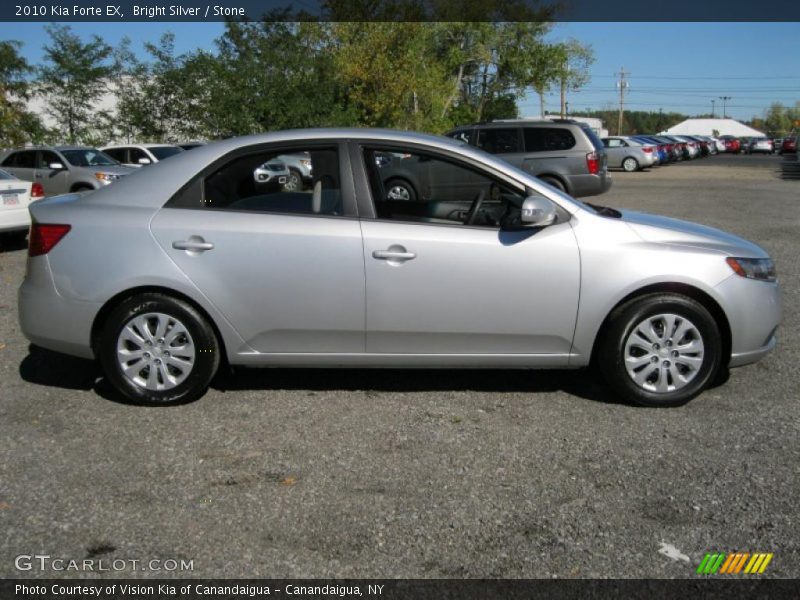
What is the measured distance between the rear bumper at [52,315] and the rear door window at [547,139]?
1243 centimetres

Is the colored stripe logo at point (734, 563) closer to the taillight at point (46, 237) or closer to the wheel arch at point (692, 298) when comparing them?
the wheel arch at point (692, 298)

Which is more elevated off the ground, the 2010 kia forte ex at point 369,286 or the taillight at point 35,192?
the taillight at point 35,192

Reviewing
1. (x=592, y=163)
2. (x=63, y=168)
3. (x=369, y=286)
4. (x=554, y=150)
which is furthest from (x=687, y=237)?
(x=63, y=168)

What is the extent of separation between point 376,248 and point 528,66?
48152 millimetres

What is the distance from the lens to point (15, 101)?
25.0 metres

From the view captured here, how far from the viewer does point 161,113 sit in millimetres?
28781

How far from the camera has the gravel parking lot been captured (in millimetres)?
3242

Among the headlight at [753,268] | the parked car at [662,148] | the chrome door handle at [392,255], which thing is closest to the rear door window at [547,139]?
the headlight at [753,268]

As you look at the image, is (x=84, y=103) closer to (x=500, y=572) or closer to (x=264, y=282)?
(x=264, y=282)

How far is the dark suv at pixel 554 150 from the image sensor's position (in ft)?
51.3

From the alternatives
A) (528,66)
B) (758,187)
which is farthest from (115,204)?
(528,66)

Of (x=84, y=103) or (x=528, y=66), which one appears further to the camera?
(x=528, y=66)

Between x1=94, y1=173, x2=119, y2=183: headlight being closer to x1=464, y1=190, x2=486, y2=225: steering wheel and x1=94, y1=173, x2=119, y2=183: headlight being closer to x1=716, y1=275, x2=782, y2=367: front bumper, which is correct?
x1=464, y1=190, x2=486, y2=225: steering wheel

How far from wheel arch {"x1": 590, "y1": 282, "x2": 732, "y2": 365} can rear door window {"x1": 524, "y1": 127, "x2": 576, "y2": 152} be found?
11446 mm
